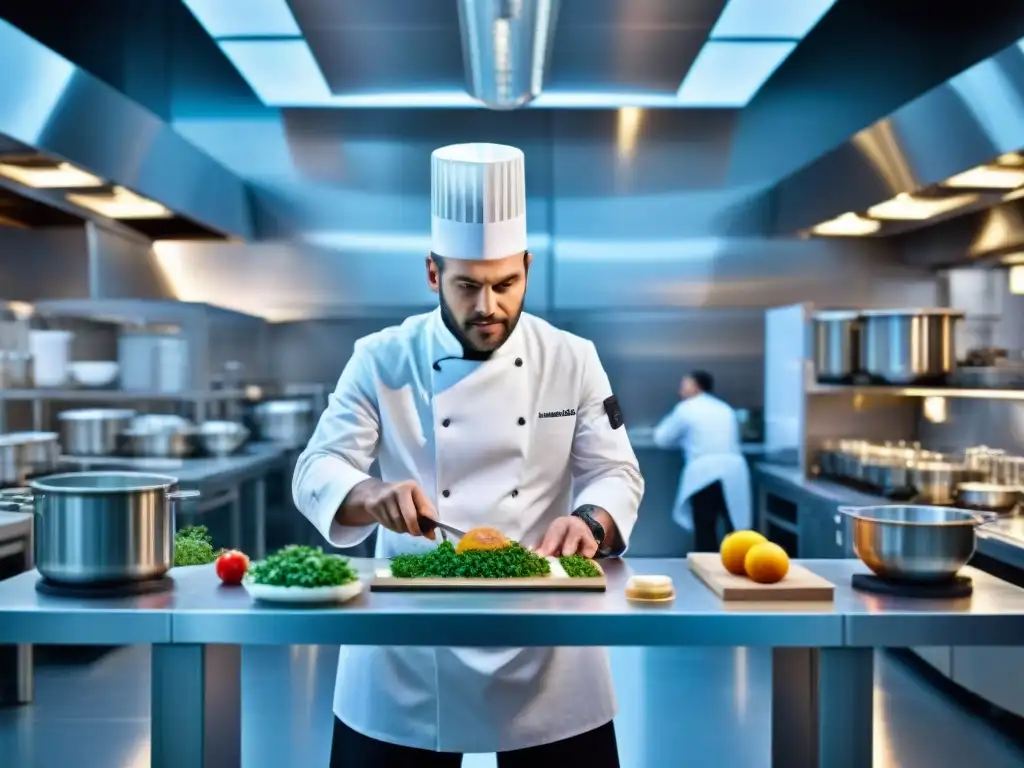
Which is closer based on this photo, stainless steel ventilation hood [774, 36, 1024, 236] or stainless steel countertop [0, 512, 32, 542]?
stainless steel ventilation hood [774, 36, 1024, 236]

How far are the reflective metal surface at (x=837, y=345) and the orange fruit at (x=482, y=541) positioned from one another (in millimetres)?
3744

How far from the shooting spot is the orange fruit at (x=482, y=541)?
1815 mm

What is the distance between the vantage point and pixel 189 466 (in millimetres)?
5207

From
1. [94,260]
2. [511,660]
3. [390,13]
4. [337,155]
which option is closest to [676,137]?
[337,155]

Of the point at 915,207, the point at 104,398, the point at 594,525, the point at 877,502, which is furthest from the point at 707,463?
the point at 594,525

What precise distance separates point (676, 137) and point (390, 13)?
2.59 meters

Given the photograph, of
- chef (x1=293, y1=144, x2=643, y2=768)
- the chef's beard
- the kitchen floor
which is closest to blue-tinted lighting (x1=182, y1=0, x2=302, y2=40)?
chef (x1=293, y1=144, x2=643, y2=768)

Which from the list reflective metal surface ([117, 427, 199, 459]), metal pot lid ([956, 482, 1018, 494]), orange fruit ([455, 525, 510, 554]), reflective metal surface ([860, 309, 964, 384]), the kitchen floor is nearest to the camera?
orange fruit ([455, 525, 510, 554])

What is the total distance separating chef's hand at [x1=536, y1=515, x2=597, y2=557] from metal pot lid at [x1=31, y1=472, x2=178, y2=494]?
606mm

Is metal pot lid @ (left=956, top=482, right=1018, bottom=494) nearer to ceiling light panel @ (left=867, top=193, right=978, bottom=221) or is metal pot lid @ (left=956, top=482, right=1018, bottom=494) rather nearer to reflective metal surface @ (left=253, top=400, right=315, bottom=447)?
ceiling light panel @ (left=867, top=193, right=978, bottom=221)

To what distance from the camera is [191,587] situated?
1797 mm

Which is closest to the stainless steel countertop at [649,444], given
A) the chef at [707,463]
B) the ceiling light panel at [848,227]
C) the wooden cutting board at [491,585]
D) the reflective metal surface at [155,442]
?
the chef at [707,463]

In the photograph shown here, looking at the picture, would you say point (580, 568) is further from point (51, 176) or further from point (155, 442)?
point (155, 442)

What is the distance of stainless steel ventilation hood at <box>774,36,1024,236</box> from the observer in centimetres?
341
